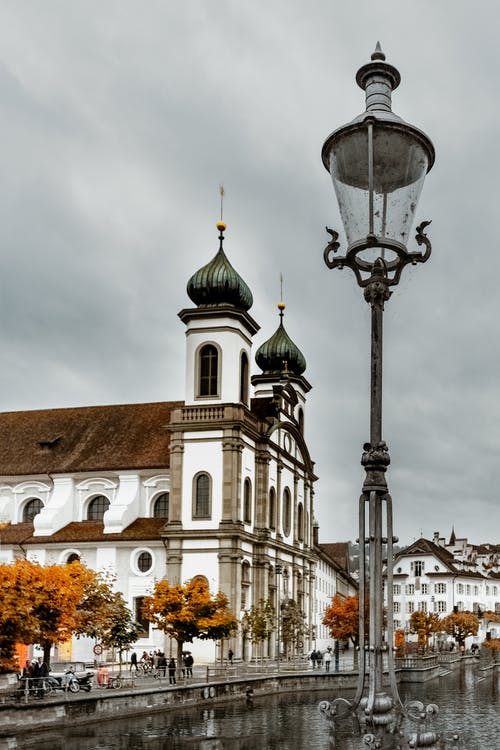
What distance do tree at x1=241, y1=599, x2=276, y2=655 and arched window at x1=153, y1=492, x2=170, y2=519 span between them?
326 inches

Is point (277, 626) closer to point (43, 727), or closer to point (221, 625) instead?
point (221, 625)

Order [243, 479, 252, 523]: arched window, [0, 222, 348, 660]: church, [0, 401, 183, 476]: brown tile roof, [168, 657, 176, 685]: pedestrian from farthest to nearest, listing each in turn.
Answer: [0, 401, 183, 476]: brown tile roof < [243, 479, 252, 523]: arched window < [0, 222, 348, 660]: church < [168, 657, 176, 685]: pedestrian

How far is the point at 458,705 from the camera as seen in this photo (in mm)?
43000

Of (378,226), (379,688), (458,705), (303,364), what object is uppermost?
(303,364)

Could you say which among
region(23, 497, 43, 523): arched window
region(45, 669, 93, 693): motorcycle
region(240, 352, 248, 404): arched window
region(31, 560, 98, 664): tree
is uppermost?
region(240, 352, 248, 404): arched window

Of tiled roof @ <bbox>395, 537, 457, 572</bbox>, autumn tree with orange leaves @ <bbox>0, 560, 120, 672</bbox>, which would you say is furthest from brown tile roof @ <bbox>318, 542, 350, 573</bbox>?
autumn tree with orange leaves @ <bbox>0, 560, 120, 672</bbox>

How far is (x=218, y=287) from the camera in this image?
63.6m

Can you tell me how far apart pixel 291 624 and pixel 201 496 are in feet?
41.6

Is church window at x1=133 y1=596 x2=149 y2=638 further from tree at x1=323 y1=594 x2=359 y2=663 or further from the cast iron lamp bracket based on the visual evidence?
the cast iron lamp bracket

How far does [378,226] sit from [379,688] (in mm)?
3477

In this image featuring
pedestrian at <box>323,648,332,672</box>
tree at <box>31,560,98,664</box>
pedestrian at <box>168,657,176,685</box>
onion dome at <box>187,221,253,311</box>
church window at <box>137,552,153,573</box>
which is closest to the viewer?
tree at <box>31,560,98,664</box>

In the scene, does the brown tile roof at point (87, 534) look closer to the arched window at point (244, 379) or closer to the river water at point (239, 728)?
the arched window at point (244, 379)

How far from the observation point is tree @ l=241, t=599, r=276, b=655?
56.7m

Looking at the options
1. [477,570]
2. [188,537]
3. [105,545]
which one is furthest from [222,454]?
[477,570]
